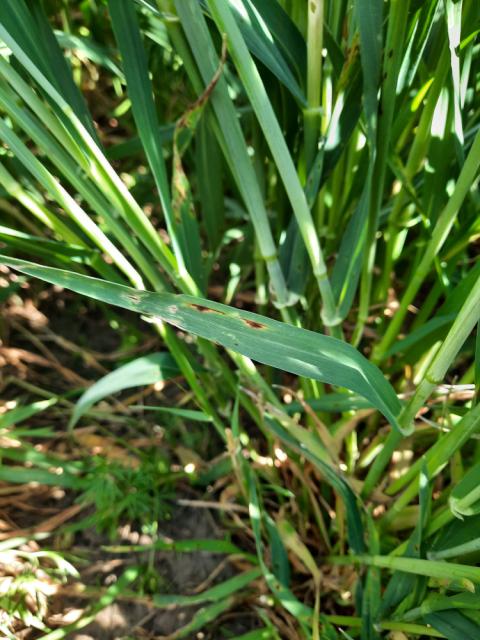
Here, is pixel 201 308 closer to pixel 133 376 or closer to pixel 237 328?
pixel 237 328

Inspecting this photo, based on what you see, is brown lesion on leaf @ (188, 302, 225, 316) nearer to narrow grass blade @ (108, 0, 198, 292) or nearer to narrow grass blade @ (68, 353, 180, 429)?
narrow grass blade @ (108, 0, 198, 292)

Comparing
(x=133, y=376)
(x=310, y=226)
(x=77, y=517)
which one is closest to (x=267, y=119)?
(x=310, y=226)

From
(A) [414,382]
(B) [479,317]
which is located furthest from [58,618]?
(B) [479,317]

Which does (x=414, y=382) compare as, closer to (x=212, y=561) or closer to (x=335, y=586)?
(x=335, y=586)

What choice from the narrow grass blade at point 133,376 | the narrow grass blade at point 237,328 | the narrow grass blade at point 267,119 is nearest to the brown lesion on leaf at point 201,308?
the narrow grass blade at point 237,328

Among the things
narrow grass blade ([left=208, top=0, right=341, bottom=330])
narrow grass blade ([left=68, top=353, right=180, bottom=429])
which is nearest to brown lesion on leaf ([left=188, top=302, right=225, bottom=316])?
narrow grass blade ([left=208, top=0, right=341, bottom=330])

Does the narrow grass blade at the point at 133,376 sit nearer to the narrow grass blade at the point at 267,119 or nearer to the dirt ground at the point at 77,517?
the dirt ground at the point at 77,517

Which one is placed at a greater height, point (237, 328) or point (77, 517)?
point (237, 328)

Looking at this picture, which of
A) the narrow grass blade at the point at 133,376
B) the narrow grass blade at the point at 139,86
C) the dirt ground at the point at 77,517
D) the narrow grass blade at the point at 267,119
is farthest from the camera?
the dirt ground at the point at 77,517
